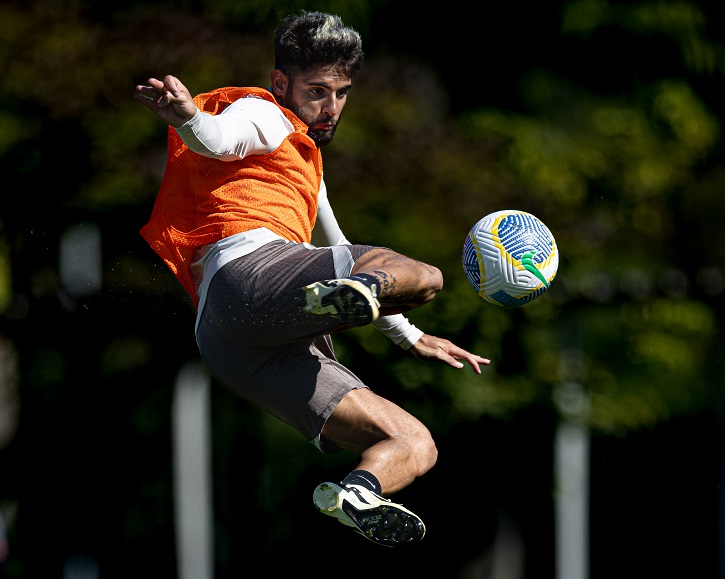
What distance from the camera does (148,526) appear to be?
1068 cm

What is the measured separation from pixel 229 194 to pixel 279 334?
555 mm

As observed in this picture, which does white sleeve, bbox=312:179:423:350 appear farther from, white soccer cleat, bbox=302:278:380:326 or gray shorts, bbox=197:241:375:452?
white soccer cleat, bbox=302:278:380:326

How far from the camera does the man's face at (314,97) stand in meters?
5.09

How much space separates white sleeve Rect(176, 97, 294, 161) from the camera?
15.0ft

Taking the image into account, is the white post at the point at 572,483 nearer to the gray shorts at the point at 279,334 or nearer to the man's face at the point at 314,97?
the gray shorts at the point at 279,334

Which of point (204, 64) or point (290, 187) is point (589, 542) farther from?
point (290, 187)

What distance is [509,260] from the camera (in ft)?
17.1

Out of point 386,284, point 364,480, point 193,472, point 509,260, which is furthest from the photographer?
point 193,472

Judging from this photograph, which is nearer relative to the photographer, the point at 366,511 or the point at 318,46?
the point at 366,511

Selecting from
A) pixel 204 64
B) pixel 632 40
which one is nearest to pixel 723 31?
pixel 632 40

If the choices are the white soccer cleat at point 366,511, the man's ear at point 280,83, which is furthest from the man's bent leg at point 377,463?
the man's ear at point 280,83

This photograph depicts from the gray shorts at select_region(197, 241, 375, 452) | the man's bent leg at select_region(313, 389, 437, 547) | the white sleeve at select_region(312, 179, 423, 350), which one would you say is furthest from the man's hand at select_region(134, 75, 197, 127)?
the man's bent leg at select_region(313, 389, 437, 547)

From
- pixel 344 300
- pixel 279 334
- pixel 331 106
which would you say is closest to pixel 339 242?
pixel 331 106

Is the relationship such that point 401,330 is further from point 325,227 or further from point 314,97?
point 314,97
